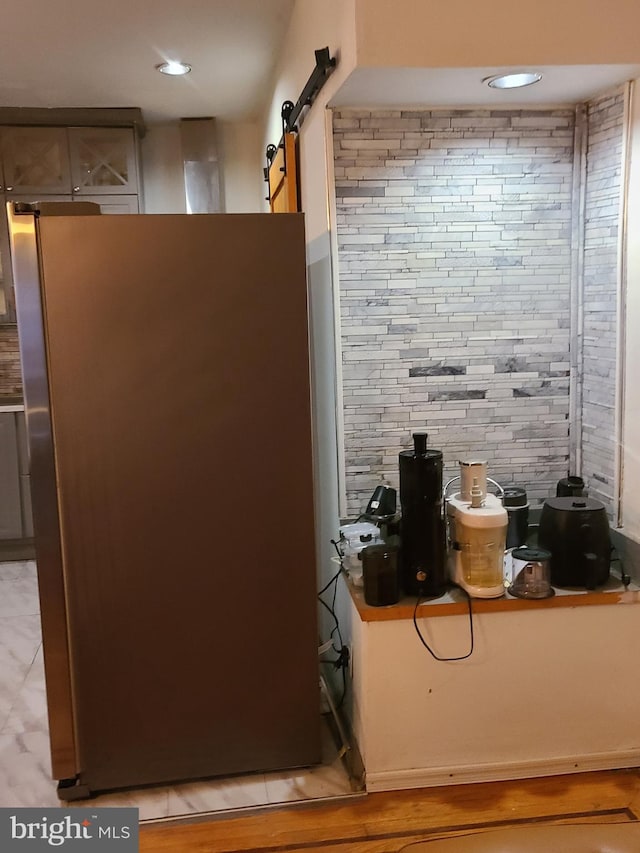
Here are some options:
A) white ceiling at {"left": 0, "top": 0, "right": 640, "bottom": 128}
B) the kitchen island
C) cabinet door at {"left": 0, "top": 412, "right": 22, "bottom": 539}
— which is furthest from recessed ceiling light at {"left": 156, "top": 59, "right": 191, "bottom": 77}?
the kitchen island

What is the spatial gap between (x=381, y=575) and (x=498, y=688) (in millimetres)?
469

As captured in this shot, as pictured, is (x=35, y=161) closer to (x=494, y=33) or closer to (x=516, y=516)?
(x=494, y=33)

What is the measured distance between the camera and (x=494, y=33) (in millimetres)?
1812

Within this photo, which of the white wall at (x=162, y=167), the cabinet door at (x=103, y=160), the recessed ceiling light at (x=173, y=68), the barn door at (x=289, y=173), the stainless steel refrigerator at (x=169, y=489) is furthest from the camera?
the white wall at (x=162, y=167)

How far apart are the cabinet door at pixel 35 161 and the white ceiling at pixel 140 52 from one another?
158mm

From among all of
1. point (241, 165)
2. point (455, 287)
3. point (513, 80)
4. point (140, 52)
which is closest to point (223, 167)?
point (241, 165)

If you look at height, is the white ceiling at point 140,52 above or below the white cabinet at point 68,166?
above

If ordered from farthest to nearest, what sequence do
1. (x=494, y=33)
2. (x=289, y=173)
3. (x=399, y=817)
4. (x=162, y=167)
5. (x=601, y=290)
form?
1. (x=162, y=167)
2. (x=289, y=173)
3. (x=601, y=290)
4. (x=399, y=817)
5. (x=494, y=33)

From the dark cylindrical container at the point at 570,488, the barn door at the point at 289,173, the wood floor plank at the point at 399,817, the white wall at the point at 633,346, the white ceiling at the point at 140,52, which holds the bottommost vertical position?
the wood floor plank at the point at 399,817

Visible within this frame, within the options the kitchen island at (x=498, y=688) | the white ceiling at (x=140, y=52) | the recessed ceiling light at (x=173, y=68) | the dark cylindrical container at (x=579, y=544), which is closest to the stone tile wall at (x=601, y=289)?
the dark cylindrical container at (x=579, y=544)

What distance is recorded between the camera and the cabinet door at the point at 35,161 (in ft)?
13.3

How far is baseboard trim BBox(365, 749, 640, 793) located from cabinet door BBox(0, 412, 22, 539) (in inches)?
109

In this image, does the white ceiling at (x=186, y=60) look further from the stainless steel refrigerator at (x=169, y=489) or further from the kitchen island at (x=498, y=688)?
the kitchen island at (x=498, y=688)
